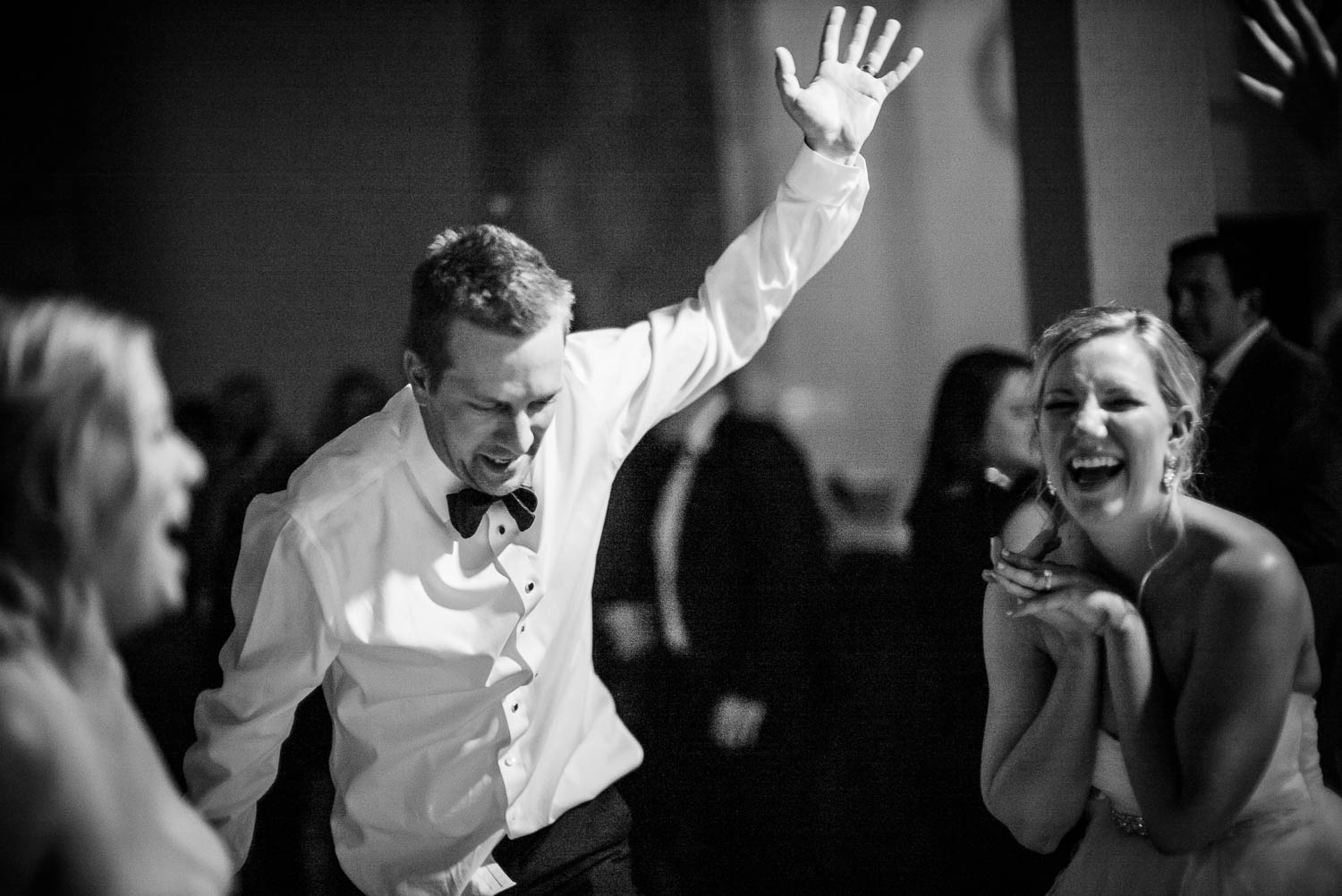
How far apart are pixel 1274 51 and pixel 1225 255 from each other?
437 millimetres

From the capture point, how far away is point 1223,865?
187 centimetres

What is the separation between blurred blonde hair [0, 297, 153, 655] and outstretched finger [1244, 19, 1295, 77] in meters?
2.39

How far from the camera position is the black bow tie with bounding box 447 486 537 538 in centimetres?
199

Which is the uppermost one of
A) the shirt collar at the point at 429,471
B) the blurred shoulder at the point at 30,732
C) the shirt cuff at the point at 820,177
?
the shirt cuff at the point at 820,177

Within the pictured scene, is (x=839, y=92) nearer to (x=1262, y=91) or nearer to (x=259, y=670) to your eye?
(x=1262, y=91)

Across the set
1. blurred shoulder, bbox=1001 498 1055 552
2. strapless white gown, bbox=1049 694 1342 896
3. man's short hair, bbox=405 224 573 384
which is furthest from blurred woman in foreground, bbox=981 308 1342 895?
man's short hair, bbox=405 224 573 384

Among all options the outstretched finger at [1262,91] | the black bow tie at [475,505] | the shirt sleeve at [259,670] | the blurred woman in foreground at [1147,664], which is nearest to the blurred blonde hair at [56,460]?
the shirt sleeve at [259,670]

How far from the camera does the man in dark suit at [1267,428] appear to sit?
2.54m

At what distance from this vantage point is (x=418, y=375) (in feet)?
6.45

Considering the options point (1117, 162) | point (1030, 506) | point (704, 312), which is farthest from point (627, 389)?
point (1117, 162)

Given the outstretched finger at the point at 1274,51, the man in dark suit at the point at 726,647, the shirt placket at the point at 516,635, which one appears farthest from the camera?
the outstretched finger at the point at 1274,51

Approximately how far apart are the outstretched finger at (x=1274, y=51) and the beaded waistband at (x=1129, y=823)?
1.64 meters

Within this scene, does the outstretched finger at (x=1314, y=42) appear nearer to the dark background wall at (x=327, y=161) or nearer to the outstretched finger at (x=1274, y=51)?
the outstretched finger at (x=1274, y=51)

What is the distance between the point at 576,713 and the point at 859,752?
687mm
